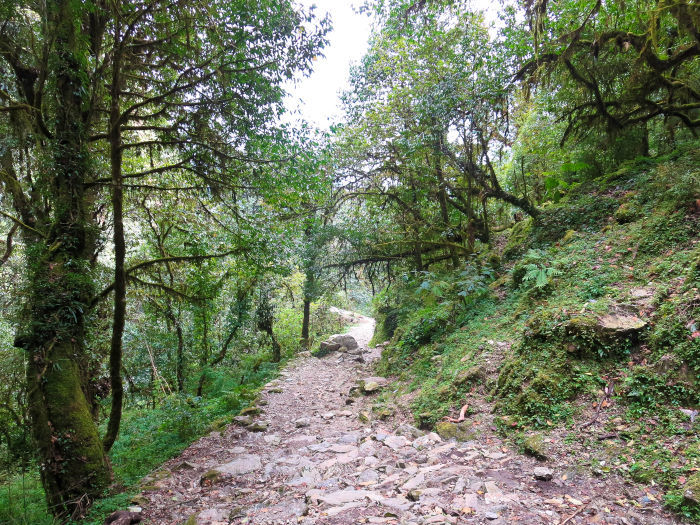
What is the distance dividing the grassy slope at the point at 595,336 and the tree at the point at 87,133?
184 inches

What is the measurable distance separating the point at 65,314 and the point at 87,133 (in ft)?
8.68

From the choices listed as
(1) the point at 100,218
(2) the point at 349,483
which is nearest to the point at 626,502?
(2) the point at 349,483

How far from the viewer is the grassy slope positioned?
2.92 meters

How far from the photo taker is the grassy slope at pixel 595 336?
2.92 metres

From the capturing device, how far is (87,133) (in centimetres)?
515

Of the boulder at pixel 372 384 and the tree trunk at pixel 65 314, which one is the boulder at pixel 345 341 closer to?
the boulder at pixel 372 384

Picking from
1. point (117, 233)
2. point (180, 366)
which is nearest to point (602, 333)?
point (117, 233)

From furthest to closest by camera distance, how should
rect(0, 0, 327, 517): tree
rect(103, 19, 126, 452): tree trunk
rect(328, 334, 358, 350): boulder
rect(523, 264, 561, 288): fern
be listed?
1. rect(328, 334, 358, 350): boulder
2. rect(523, 264, 561, 288): fern
3. rect(103, 19, 126, 452): tree trunk
4. rect(0, 0, 327, 517): tree

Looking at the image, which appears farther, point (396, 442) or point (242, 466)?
point (242, 466)

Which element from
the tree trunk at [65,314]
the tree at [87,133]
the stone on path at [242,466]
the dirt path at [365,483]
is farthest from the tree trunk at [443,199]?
the tree trunk at [65,314]

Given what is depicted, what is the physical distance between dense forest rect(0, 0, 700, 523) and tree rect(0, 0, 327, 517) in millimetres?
37

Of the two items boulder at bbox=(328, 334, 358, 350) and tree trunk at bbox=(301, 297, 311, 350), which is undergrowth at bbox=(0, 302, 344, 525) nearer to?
boulder at bbox=(328, 334, 358, 350)

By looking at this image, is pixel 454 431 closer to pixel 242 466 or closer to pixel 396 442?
pixel 396 442

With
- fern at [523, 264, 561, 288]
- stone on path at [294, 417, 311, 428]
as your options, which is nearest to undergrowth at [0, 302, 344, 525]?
stone on path at [294, 417, 311, 428]
